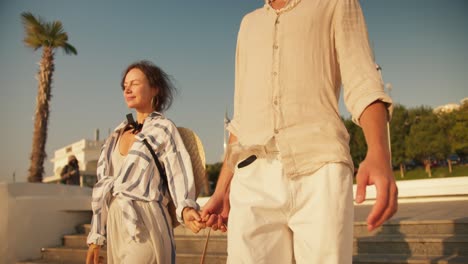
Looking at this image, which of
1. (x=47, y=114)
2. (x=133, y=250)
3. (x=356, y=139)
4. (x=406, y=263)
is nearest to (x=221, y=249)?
(x=406, y=263)

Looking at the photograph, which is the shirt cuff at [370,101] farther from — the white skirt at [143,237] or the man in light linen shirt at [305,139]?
the white skirt at [143,237]

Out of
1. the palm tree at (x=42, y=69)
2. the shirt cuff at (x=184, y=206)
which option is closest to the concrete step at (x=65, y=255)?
the shirt cuff at (x=184, y=206)

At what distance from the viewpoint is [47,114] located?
18031 millimetres

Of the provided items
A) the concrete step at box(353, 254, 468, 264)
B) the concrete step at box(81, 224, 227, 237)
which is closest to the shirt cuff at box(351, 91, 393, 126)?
the concrete step at box(353, 254, 468, 264)

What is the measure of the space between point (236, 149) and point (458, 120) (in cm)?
5051

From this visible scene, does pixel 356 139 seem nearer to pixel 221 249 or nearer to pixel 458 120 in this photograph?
pixel 458 120

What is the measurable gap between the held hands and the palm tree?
59.1ft

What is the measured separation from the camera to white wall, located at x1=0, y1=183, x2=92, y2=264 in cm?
666

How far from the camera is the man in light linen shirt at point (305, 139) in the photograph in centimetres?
125

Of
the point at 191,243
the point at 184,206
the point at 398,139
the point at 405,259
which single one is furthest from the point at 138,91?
the point at 398,139

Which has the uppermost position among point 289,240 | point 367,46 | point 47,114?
point 47,114

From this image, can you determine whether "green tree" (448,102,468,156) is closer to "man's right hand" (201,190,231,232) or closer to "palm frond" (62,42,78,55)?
"palm frond" (62,42,78,55)

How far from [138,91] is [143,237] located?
100cm

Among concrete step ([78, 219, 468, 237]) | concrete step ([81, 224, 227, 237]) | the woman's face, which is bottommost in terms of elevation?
concrete step ([81, 224, 227, 237])
